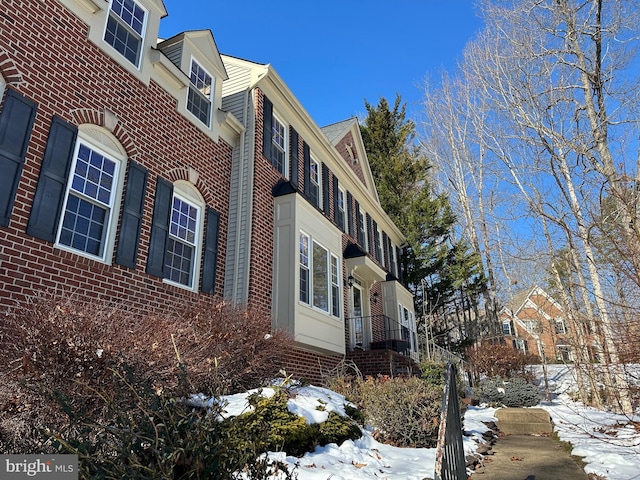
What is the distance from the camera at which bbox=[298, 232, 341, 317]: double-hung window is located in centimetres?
1026

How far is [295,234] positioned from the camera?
10039 millimetres

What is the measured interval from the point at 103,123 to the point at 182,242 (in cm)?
243

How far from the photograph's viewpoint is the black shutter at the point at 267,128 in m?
10.5

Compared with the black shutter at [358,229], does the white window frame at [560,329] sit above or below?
below

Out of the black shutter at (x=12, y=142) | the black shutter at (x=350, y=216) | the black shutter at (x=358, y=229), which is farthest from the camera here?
the black shutter at (x=358, y=229)

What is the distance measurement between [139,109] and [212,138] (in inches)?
81.3

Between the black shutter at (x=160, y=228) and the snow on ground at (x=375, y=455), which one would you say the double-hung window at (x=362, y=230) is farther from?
the snow on ground at (x=375, y=455)

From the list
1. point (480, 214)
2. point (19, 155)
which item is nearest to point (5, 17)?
point (19, 155)

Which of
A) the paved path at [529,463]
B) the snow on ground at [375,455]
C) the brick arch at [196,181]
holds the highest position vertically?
the brick arch at [196,181]

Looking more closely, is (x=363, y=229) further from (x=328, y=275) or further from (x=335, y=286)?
(x=328, y=275)

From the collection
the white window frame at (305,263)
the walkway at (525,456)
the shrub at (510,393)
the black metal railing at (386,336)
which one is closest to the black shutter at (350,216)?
the black metal railing at (386,336)

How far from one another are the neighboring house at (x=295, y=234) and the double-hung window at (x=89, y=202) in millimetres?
2970

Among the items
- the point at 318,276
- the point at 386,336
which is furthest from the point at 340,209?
the point at 386,336

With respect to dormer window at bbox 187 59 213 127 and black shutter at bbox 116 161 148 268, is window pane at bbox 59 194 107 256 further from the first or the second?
dormer window at bbox 187 59 213 127
